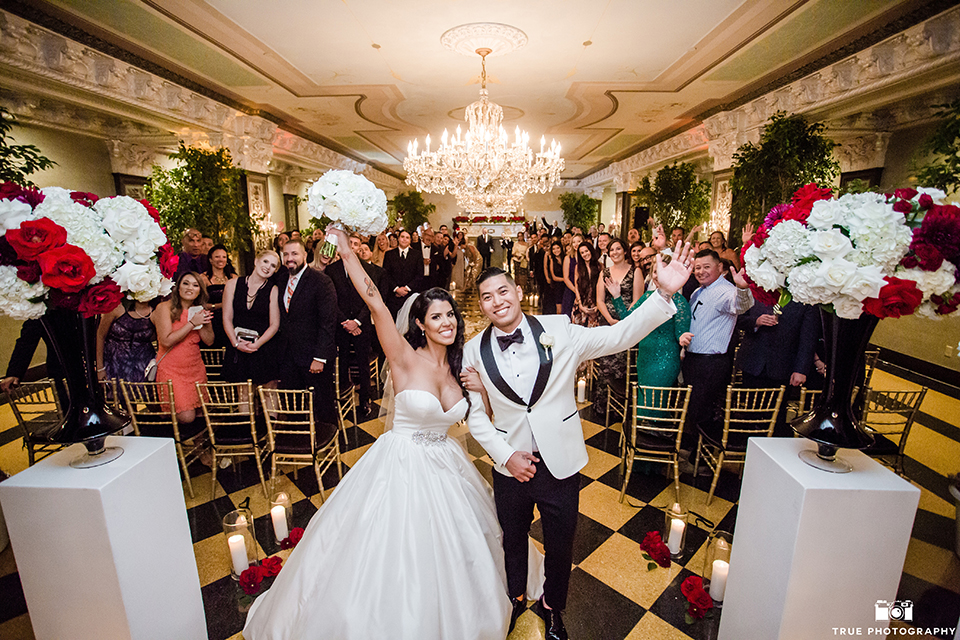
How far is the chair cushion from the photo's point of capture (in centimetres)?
299

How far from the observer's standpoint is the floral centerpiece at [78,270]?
1353mm

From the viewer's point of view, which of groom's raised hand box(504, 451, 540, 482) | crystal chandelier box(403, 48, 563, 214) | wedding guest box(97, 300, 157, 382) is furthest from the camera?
crystal chandelier box(403, 48, 563, 214)

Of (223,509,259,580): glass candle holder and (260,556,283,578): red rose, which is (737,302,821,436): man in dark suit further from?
(223,509,259,580): glass candle holder

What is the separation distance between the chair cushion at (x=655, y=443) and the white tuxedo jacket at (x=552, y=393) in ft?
4.05

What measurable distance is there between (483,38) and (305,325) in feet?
12.3

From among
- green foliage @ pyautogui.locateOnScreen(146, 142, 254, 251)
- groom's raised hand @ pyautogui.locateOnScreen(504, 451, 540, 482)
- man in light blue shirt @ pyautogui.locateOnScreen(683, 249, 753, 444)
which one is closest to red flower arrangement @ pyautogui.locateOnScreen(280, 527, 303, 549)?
groom's raised hand @ pyautogui.locateOnScreen(504, 451, 540, 482)

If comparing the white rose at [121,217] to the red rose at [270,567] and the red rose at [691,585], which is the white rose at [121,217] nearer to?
the red rose at [270,567]

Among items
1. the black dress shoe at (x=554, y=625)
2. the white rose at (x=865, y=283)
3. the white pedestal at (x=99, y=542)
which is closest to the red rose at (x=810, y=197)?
the white rose at (x=865, y=283)

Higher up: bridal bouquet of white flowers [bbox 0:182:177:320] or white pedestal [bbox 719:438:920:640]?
bridal bouquet of white flowers [bbox 0:182:177:320]

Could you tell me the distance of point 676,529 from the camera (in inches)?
99.9

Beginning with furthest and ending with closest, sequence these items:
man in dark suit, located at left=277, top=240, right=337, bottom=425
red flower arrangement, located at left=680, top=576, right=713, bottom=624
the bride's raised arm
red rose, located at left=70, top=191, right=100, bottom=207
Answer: man in dark suit, located at left=277, top=240, right=337, bottom=425
red flower arrangement, located at left=680, top=576, right=713, bottom=624
the bride's raised arm
red rose, located at left=70, top=191, right=100, bottom=207

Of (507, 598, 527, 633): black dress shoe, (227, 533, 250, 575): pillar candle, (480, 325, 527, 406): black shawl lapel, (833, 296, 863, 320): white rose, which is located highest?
(833, 296, 863, 320): white rose

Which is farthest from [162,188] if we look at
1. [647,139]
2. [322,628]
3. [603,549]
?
[647,139]

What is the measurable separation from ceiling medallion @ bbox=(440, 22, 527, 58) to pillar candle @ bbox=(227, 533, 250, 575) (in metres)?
4.97
